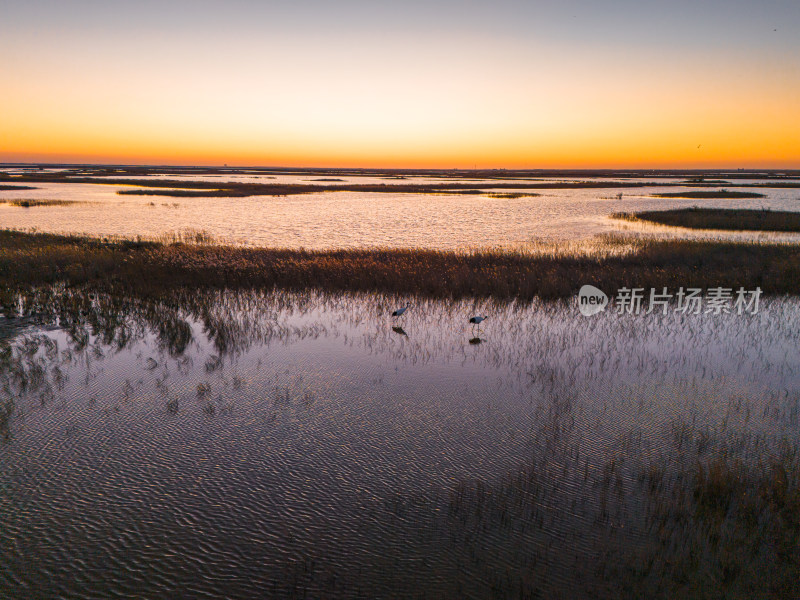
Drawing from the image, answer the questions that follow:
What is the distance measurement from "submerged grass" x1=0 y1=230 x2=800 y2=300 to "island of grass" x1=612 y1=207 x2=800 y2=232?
37.8ft

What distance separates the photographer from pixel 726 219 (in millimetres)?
35656

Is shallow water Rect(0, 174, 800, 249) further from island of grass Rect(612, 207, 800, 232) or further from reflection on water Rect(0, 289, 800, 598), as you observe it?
reflection on water Rect(0, 289, 800, 598)

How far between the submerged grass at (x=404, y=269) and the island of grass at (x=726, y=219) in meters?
11.5

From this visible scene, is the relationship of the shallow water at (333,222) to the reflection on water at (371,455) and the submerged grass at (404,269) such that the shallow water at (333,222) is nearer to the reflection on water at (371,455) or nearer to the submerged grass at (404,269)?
the submerged grass at (404,269)

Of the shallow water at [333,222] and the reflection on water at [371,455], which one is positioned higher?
the shallow water at [333,222]

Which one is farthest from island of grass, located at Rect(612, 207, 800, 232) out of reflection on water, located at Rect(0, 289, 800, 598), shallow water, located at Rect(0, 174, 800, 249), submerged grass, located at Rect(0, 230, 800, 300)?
reflection on water, located at Rect(0, 289, 800, 598)

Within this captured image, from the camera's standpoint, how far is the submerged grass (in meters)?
17.9

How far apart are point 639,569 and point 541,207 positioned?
53312 mm

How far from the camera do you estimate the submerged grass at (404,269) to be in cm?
1794

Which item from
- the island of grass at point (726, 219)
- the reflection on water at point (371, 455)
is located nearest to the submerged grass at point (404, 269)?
the reflection on water at point (371, 455)

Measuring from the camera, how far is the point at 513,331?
13438 millimetres

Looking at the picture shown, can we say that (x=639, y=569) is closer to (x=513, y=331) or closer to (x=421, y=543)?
(x=421, y=543)

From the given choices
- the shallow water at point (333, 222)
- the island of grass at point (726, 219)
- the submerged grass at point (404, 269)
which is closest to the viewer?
the submerged grass at point (404, 269)

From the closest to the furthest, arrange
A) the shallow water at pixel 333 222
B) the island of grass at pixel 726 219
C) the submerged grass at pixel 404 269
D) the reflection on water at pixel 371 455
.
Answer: the reflection on water at pixel 371 455 → the submerged grass at pixel 404 269 → the shallow water at pixel 333 222 → the island of grass at pixel 726 219
